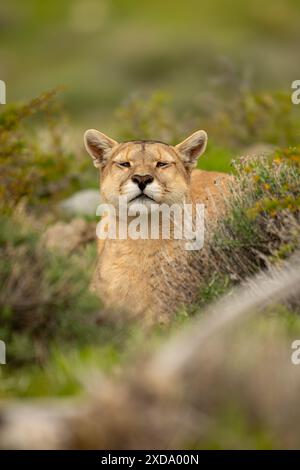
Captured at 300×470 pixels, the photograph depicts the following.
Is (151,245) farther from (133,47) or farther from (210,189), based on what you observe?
(133,47)

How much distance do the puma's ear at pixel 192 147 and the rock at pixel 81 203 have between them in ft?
12.4

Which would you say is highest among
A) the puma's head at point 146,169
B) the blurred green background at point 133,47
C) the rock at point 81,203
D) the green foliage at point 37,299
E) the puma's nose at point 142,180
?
the blurred green background at point 133,47

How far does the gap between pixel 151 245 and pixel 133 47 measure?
57454 millimetres

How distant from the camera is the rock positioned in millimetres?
13393

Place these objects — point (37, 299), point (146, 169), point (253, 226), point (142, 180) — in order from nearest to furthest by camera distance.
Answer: point (37, 299), point (253, 226), point (142, 180), point (146, 169)

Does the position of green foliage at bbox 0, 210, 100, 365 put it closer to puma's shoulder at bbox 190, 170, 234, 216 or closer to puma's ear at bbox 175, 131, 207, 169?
puma's shoulder at bbox 190, 170, 234, 216

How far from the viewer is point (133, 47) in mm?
65250

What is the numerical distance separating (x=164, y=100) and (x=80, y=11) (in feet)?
205

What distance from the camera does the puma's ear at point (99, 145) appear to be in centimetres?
952

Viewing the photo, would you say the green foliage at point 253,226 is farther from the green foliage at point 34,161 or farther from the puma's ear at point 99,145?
the green foliage at point 34,161

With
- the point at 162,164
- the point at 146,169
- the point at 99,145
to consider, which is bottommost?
the point at 146,169

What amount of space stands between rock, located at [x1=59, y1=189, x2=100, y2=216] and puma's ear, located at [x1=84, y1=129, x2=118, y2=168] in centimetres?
354

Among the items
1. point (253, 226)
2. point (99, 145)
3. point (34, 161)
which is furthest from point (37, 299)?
point (34, 161)

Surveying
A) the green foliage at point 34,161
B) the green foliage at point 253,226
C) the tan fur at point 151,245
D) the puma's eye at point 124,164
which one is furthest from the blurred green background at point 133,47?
the green foliage at point 253,226
